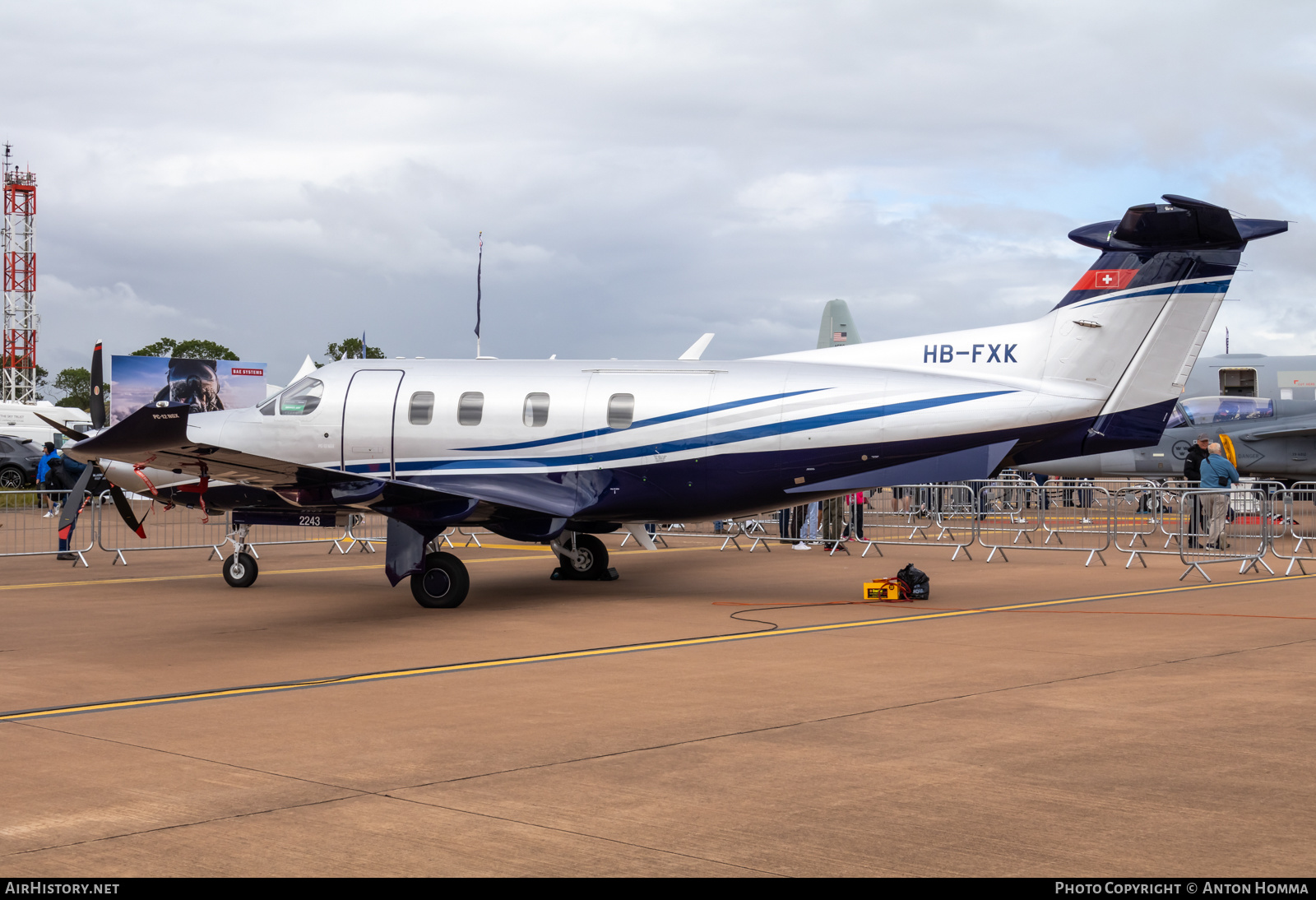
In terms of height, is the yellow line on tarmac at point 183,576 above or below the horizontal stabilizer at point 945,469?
below

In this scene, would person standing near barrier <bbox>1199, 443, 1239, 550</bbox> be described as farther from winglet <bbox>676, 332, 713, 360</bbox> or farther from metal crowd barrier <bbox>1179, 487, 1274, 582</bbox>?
winglet <bbox>676, 332, 713, 360</bbox>

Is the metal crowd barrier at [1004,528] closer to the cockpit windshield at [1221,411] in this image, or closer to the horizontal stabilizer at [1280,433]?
the horizontal stabilizer at [1280,433]

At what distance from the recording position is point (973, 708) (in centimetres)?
817

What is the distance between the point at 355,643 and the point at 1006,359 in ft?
27.8

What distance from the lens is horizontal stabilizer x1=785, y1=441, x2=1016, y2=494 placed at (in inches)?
560

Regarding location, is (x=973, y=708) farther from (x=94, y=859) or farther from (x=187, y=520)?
(x=187, y=520)

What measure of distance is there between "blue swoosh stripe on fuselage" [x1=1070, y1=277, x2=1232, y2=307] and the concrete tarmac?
12.5 ft

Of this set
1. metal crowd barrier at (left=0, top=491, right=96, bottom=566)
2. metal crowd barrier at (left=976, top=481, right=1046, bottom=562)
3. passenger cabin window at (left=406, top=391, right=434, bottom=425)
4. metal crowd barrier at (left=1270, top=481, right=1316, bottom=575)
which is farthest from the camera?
metal crowd barrier at (left=976, top=481, right=1046, bottom=562)

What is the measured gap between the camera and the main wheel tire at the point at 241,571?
55.6ft

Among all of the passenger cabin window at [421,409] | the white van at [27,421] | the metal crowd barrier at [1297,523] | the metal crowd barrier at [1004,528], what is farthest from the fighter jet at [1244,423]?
the white van at [27,421]

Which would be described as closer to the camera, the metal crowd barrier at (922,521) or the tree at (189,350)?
the metal crowd barrier at (922,521)

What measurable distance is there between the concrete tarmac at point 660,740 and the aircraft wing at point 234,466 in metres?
1.39

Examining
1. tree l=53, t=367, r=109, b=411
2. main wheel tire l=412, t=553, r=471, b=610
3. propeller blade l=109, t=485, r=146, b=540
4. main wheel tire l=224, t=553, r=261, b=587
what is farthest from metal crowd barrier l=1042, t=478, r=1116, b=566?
tree l=53, t=367, r=109, b=411
